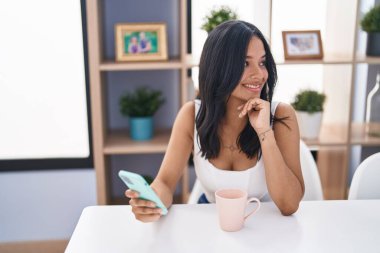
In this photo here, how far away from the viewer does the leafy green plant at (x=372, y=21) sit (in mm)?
2338

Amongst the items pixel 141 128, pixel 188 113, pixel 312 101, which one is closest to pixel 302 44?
pixel 312 101

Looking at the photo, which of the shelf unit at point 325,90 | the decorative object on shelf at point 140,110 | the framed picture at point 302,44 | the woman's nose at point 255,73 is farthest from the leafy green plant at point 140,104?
the woman's nose at point 255,73

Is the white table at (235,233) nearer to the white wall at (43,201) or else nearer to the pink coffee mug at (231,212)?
the pink coffee mug at (231,212)

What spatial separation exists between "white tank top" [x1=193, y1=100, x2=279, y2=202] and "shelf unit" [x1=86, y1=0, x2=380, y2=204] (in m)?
0.71

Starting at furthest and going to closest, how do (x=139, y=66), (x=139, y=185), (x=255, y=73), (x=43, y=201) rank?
1. (x=43, y=201)
2. (x=139, y=66)
3. (x=255, y=73)
4. (x=139, y=185)

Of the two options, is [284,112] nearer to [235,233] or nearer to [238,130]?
[238,130]

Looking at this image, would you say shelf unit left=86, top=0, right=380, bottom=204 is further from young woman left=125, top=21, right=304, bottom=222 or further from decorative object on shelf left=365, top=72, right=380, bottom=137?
young woman left=125, top=21, right=304, bottom=222

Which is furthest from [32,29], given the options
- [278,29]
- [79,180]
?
[278,29]

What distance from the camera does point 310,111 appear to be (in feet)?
7.99

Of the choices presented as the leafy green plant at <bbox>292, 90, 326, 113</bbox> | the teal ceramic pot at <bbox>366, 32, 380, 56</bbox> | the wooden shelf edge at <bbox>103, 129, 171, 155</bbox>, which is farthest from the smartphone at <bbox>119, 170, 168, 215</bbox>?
the teal ceramic pot at <bbox>366, 32, 380, 56</bbox>

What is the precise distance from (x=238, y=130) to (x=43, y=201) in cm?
144

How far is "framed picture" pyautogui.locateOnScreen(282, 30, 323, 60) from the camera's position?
2.42 metres

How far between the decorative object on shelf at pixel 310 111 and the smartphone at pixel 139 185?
1.43m

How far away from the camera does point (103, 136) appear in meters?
2.34
